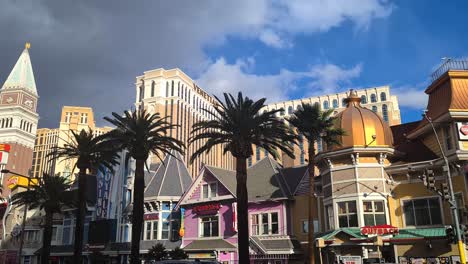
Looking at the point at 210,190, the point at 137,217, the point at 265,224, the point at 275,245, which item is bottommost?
the point at 275,245

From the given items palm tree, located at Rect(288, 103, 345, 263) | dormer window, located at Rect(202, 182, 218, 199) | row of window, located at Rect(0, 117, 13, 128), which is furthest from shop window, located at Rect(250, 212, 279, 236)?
row of window, located at Rect(0, 117, 13, 128)

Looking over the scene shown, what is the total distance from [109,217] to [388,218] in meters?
33.9

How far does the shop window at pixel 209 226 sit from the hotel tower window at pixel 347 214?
13736 millimetres

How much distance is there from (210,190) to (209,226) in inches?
139

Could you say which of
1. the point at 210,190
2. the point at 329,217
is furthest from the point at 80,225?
the point at 329,217

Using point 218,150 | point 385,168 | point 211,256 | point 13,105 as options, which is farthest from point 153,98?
point 385,168

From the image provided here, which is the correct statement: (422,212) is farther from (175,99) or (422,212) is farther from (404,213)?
(175,99)

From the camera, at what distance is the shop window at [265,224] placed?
38.7 m

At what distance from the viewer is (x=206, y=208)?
1667 inches

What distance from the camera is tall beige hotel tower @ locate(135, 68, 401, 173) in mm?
140750

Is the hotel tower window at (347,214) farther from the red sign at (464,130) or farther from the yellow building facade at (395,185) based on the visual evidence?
the red sign at (464,130)

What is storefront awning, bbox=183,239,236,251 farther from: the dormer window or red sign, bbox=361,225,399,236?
red sign, bbox=361,225,399,236

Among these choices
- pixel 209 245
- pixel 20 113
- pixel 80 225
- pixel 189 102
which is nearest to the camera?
pixel 80 225

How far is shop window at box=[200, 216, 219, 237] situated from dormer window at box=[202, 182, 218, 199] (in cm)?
216
